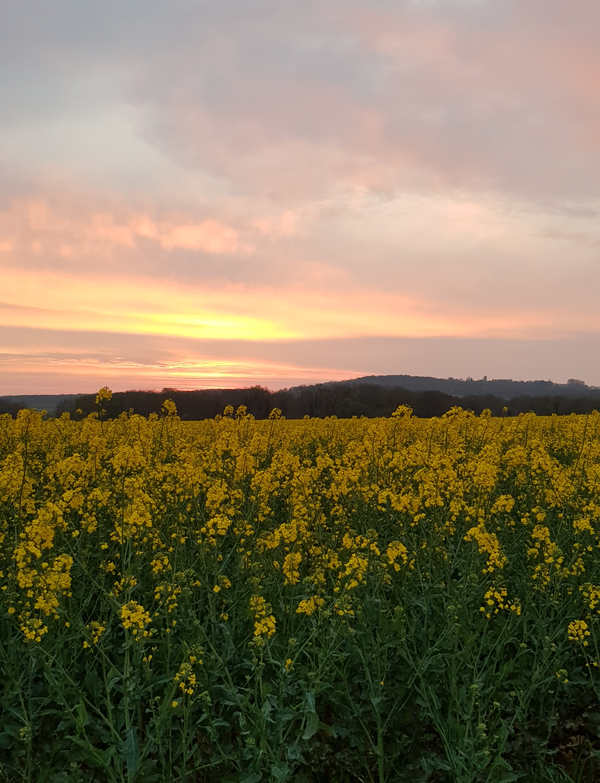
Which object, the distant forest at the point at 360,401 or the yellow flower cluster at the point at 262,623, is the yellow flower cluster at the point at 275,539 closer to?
the yellow flower cluster at the point at 262,623

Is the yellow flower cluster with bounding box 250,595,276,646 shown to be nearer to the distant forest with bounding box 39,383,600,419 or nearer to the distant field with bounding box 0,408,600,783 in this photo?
the distant field with bounding box 0,408,600,783

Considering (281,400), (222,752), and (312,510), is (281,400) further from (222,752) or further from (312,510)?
(222,752)

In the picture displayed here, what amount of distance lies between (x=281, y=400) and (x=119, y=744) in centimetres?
3271

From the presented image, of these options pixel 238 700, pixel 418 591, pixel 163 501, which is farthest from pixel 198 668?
pixel 163 501


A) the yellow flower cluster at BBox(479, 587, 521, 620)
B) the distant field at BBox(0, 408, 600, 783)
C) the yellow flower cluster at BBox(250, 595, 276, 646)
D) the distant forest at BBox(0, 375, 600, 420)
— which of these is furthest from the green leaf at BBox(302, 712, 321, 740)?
the distant forest at BBox(0, 375, 600, 420)

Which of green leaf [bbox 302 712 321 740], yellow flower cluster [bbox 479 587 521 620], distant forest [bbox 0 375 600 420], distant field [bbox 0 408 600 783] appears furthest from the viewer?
distant forest [bbox 0 375 600 420]

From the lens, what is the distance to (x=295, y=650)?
468 cm

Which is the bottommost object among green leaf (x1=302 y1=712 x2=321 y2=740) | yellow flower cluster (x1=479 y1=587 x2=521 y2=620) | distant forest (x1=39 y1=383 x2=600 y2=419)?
green leaf (x1=302 y1=712 x2=321 y2=740)

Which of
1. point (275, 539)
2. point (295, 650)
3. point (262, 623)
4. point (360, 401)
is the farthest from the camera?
point (360, 401)

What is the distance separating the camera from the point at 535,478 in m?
7.66

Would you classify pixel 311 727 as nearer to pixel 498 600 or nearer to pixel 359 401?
pixel 498 600

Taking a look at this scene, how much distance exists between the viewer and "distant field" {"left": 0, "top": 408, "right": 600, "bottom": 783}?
3.97 meters

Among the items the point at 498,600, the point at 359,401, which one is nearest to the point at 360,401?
the point at 359,401

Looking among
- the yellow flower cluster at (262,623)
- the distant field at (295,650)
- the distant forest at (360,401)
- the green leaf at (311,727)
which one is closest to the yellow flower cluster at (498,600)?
the distant field at (295,650)
